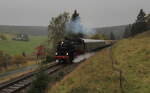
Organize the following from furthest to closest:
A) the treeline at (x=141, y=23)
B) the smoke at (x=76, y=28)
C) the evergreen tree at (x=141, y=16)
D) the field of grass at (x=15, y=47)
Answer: the field of grass at (x=15, y=47) < the evergreen tree at (x=141, y=16) < the treeline at (x=141, y=23) < the smoke at (x=76, y=28)

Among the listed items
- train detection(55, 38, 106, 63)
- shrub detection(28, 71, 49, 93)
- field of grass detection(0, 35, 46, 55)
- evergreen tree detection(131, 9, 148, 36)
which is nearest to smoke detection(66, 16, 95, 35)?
train detection(55, 38, 106, 63)

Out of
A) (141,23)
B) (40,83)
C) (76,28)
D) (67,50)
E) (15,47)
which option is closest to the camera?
(40,83)

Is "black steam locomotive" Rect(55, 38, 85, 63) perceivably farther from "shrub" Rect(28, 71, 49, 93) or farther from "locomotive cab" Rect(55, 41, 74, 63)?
"shrub" Rect(28, 71, 49, 93)

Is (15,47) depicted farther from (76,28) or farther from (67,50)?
(67,50)

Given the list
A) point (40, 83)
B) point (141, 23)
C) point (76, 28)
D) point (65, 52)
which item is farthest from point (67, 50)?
point (141, 23)

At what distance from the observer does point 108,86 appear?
30.8ft

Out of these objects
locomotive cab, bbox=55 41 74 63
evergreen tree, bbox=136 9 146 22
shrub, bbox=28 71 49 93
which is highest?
evergreen tree, bbox=136 9 146 22

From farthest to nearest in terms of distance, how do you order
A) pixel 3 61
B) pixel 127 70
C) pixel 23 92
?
pixel 3 61 → pixel 23 92 → pixel 127 70

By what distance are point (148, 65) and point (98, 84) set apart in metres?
4.39

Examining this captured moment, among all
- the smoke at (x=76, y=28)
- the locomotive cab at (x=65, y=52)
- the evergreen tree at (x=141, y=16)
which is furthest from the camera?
the evergreen tree at (x=141, y=16)

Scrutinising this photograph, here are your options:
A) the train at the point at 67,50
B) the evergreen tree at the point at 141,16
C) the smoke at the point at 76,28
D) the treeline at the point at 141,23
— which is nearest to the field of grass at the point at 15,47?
the smoke at the point at 76,28

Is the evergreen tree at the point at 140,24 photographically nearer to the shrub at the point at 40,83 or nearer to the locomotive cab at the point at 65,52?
the locomotive cab at the point at 65,52

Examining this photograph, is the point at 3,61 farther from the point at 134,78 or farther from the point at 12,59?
the point at 134,78

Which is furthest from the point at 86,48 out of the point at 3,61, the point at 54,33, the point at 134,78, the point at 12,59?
the point at 12,59
